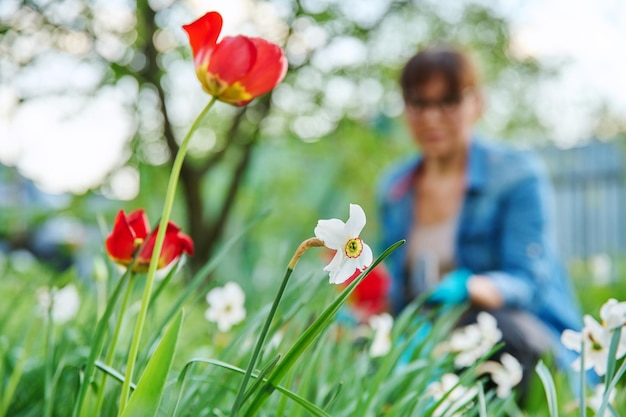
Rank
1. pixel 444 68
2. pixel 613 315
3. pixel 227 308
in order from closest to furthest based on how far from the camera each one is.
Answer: pixel 613 315 < pixel 227 308 < pixel 444 68

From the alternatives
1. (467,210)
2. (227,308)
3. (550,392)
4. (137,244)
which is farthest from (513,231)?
(137,244)

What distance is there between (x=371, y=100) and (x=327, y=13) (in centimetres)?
79

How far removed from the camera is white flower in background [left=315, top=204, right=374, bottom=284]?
38 cm

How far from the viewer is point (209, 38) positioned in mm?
476

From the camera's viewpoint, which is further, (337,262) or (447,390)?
(447,390)

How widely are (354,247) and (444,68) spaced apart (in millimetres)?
1374

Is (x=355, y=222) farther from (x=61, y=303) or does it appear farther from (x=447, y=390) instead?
(x=61, y=303)

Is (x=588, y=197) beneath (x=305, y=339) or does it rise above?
beneath

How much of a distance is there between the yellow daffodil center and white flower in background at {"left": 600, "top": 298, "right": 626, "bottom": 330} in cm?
24

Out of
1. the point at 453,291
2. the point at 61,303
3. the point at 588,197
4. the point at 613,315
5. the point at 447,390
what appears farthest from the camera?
the point at 588,197

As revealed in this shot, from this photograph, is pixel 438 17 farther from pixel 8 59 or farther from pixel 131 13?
pixel 8 59

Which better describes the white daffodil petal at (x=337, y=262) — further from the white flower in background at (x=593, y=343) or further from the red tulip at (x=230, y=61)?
the white flower in background at (x=593, y=343)

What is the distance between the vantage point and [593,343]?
59cm

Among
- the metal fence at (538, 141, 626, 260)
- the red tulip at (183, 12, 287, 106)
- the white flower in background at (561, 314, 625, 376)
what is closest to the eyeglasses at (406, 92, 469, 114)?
the white flower in background at (561, 314, 625, 376)
